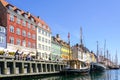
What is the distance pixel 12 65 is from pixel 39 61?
15.1 m

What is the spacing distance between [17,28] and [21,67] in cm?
2391

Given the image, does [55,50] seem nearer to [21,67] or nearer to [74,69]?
[74,69]

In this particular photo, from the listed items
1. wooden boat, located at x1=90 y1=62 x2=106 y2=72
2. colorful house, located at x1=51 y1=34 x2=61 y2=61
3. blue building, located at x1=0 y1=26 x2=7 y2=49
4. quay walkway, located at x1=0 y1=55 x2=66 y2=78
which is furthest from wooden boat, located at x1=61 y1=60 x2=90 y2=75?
colorful house, located at x1=51 y1=34 x2=61 y2=61

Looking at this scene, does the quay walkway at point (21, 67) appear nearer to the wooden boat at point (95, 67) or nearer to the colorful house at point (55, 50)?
the wooden boat at point (95, 67)

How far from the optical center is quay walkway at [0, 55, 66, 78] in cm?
4398

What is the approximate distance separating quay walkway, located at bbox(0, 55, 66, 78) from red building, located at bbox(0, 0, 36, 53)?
9196mm

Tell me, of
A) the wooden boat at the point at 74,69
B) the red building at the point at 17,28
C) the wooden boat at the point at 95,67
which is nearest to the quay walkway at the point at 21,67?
the wooden boat at the point at 74,69

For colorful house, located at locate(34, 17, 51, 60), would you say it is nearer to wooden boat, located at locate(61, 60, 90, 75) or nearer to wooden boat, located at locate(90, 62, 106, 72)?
wooden boat, located at locate(61, 60, 90, 75)

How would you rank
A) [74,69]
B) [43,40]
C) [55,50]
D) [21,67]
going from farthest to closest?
[55,50], [43,40], [74,69], [21,67]

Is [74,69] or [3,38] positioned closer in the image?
[3,38]

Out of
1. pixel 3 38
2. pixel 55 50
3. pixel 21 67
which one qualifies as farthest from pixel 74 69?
pixel 55 50

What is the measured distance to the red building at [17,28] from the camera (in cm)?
6719

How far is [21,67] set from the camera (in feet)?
165

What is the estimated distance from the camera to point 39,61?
202ft
